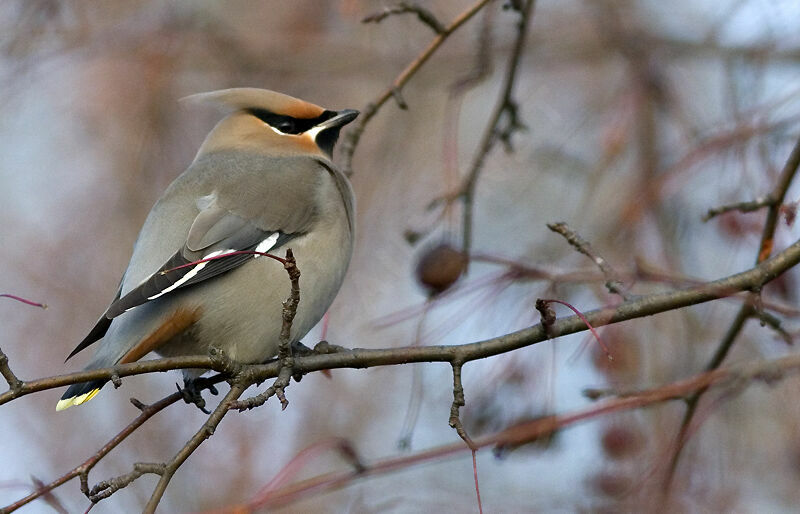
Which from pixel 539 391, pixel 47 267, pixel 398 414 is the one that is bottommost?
pixel 398 414

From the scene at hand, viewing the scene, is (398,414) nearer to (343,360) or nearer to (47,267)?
(47,267)

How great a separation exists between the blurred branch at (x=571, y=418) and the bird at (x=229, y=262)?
0.62 m

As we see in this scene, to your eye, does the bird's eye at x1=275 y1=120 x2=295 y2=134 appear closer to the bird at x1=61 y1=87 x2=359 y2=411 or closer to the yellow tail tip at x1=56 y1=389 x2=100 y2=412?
the bird at x1=61 y1=87 x2=359 y2=411

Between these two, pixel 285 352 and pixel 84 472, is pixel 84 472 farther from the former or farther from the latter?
pixel 285 352

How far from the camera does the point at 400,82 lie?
11.4 ft

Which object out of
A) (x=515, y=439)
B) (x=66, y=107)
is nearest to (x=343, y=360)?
(x=515, y=439)

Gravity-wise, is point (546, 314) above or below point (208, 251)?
above

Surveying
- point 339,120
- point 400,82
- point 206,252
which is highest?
point 400,82

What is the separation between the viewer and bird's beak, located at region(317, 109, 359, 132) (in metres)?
4.12

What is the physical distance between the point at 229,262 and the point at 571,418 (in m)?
1.33

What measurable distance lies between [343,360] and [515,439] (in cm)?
47

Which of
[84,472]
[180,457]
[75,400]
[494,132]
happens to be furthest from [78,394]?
[494,132]

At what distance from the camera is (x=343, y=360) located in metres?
2.75

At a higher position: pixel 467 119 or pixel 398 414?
pixel 467 119
